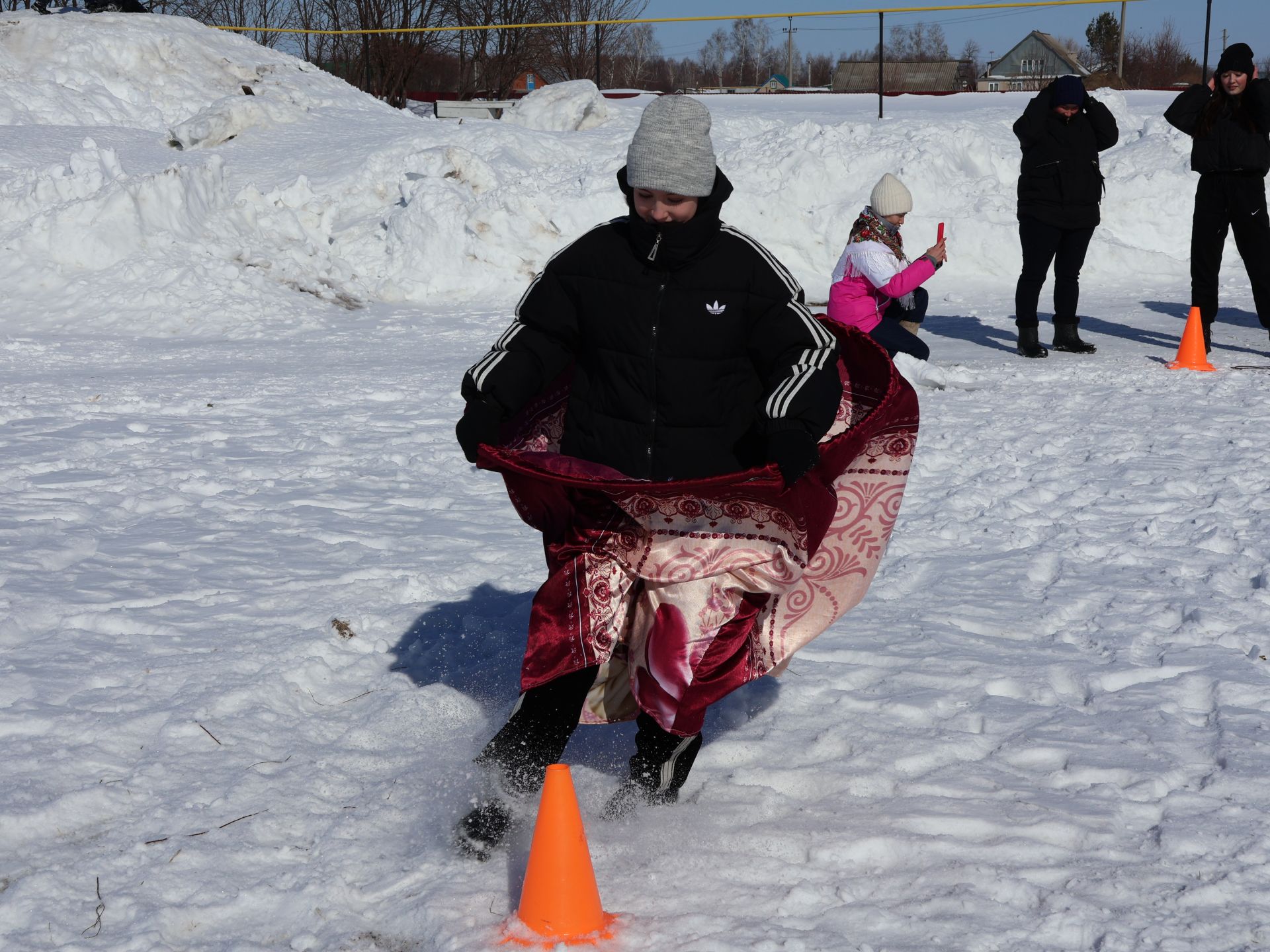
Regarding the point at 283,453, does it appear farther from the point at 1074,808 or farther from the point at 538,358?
the point at 1074,808

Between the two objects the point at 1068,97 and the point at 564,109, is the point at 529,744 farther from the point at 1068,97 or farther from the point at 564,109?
the point at 564,109

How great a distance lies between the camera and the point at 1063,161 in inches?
346

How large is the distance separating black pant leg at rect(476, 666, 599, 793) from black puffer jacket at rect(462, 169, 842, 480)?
1.78 ft

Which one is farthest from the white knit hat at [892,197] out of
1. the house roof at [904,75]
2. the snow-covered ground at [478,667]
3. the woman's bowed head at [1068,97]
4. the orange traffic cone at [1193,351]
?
the house roof at [904,75]

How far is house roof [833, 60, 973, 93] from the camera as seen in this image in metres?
38.7

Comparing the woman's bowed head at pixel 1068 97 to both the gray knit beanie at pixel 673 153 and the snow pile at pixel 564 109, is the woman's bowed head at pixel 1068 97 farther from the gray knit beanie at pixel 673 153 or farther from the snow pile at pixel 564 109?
the snow pile at pixel 564 109

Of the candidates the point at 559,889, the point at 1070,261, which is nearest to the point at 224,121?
the point at 1070,261

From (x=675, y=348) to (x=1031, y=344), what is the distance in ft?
23.1

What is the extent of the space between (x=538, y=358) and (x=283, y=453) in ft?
13.0

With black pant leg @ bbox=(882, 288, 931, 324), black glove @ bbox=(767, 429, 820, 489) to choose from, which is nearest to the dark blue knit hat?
black pant leg @ bbox=(882, 288, 931, 324)

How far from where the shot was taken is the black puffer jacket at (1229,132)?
827 cm

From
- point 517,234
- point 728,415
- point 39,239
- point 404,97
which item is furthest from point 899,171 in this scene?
point 404,97

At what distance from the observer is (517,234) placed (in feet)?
42.9

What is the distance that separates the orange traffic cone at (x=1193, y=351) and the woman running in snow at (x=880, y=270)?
243 centimetres
